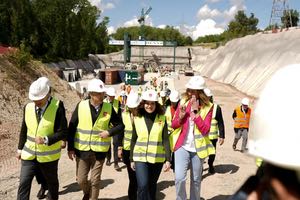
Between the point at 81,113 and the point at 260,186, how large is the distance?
194 inches

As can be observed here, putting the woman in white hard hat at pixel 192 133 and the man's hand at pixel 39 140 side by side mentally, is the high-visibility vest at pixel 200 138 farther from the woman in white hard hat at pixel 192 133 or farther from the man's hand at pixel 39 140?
the man's hand at pixel 39 140

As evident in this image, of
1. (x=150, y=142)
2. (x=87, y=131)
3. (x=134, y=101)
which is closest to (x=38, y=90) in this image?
(x=87, y=131)

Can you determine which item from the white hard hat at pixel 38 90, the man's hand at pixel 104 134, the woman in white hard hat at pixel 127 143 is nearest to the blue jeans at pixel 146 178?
the man's hand at pixel 104 134

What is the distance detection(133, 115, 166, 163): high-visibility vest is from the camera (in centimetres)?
571

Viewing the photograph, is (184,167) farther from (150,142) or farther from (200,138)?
(150,142)

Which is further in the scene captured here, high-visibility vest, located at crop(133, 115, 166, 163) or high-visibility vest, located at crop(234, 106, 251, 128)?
high-visibility vest, located at crop(234, 106, 251, 128)

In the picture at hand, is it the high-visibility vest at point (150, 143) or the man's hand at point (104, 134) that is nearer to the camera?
the high-visibility vest at point (150, 143)

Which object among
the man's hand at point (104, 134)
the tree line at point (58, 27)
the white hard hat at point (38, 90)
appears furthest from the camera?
the tree line at point (58, 27)

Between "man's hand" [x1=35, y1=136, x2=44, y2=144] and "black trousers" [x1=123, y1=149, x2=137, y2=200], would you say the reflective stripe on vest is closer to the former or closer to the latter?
"black trousers" [x1=123, y1=149, x2=137, y2=200]

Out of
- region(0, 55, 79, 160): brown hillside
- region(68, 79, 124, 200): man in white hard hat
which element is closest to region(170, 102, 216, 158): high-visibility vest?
region(68, 79, 124, 200): man in white hard hat

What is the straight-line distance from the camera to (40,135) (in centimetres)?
544

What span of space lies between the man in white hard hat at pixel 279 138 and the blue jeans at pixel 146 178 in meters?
4.53

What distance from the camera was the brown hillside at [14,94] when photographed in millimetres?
11205

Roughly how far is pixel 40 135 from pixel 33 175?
578mm
